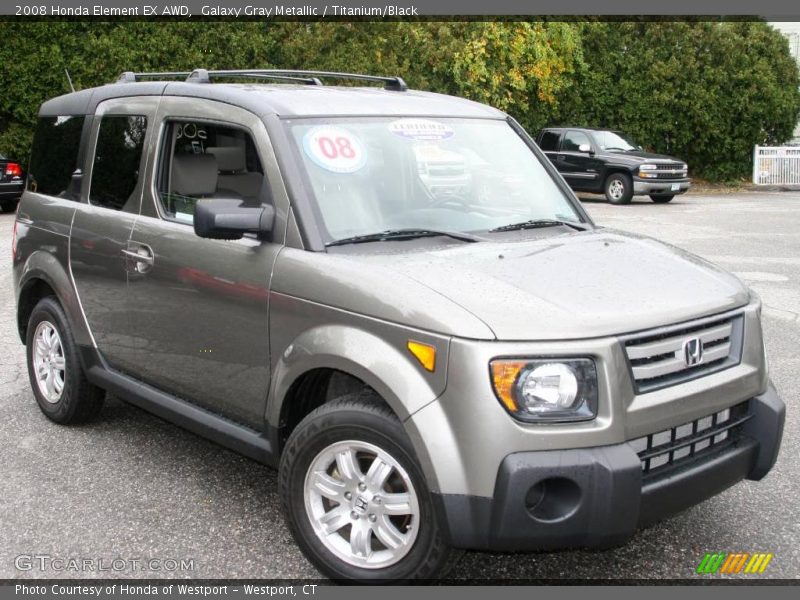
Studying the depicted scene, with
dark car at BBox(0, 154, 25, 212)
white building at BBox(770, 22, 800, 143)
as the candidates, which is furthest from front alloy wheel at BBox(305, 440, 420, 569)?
white building at BBox(770, 22, 800, 143)

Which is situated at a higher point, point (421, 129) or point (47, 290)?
point (421, 129)

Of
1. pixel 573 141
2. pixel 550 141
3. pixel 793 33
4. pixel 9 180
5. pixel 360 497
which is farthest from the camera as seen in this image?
pixel 793 33

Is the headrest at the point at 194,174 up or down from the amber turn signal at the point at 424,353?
up

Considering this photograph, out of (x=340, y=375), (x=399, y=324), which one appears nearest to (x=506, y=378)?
(x=399, y=324)

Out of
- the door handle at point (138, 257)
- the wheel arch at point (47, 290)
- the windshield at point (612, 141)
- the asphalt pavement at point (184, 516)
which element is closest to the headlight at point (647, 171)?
the windshield at point (612, 141)

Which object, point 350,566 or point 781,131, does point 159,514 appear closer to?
point 350,566

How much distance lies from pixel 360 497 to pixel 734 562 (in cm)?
155

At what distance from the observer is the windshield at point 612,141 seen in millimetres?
22753

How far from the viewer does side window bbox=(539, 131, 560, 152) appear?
23234 mm

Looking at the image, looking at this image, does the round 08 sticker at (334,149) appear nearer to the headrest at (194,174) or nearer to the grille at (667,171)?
the headrest at (194,174)

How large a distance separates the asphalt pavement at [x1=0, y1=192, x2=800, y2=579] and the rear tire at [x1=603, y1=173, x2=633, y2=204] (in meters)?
16.3

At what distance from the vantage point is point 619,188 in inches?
878

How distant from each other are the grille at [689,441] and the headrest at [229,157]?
7.05 feet

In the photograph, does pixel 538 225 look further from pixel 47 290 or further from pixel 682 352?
pixel 47 290
